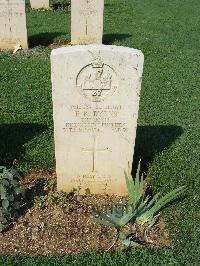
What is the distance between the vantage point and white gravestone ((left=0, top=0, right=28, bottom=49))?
955cm

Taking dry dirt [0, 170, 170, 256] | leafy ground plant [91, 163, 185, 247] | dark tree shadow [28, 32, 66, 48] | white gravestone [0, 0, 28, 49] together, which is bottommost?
dry dirt [0, 170, 170, 256]

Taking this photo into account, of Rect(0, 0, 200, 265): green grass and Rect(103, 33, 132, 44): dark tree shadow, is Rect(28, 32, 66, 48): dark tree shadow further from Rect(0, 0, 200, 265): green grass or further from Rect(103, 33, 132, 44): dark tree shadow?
Rect(103, 33, 132, 44): dark tree shadow

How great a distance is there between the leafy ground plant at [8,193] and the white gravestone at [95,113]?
0.65 m

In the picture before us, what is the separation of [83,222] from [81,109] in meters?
1.22

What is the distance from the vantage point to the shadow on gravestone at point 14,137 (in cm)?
546

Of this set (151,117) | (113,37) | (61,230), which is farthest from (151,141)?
(113,37)

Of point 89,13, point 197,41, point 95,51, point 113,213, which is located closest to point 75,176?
point 113,213

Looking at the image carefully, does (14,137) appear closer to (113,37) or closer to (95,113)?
(95,113)

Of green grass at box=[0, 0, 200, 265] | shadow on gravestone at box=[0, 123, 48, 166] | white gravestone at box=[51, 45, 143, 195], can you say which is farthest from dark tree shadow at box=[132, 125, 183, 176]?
shadow on gravestone at box=[0, 123, 48, 166]

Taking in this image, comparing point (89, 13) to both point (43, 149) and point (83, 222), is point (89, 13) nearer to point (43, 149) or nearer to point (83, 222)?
point (43, 149)

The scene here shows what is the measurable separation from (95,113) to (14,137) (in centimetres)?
202

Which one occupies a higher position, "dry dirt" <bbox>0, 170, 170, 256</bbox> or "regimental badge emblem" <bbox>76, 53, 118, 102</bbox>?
"regimental badge emblem" <bbox>76, 53, 118, 102</bbox>

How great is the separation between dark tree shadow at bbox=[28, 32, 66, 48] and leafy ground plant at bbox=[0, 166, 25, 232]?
6.93 m

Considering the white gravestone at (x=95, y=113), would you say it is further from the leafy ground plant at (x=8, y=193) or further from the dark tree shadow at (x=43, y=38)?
the dark tree shadow at (x=43, y=38)
